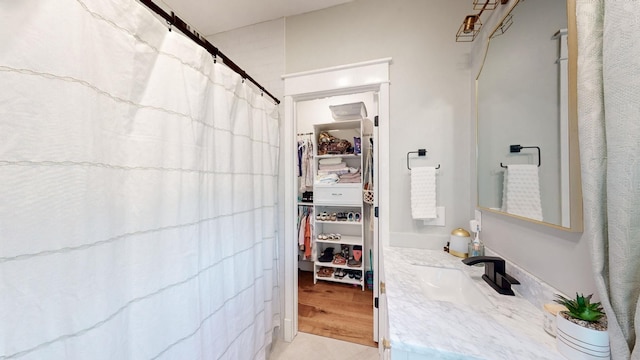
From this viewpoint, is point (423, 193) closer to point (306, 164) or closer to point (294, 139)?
point (294, 139)

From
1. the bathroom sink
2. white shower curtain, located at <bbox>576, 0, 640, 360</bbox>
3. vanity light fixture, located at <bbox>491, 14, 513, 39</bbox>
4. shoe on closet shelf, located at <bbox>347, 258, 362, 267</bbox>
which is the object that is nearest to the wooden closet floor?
shoe on closet shelf, located at <bbox>347, 258, 362, 267</bbox>

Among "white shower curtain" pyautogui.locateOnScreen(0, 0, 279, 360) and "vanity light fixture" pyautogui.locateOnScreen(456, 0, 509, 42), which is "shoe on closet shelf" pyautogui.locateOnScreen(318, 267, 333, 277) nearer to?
"white shower curtain" pyautogui.locateOnScreen(0, 0, 279, 360)

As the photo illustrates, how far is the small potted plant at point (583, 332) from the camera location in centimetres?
48

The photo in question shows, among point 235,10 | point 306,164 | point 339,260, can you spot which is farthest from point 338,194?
point 235,10

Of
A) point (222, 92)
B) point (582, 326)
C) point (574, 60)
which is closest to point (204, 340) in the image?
point (222, 92)

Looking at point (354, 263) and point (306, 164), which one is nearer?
point (354, 263)

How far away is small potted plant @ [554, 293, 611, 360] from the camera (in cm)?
48

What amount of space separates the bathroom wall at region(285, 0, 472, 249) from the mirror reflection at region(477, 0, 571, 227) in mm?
213

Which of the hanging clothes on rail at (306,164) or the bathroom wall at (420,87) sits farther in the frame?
the hanging clothes on rail at (306,164)

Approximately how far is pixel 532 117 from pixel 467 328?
81cm

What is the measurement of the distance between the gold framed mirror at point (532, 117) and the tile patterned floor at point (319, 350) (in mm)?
1368

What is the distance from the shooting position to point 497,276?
0.91 metres

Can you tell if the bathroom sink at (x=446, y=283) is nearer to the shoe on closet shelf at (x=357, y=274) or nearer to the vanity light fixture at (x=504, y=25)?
the vanity light fixture at (x=504, y=25)

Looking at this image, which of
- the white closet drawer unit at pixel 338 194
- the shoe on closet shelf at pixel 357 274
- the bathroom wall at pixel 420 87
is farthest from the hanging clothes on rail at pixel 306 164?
the bathroom wall at pixel 420 87
